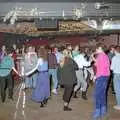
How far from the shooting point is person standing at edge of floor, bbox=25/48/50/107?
1249 centimetres

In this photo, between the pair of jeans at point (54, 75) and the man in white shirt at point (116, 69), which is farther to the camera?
the pair of jeans at point (54, 75)

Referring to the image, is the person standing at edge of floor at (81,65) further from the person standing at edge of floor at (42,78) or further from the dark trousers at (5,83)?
the dark trousers at (5,83)

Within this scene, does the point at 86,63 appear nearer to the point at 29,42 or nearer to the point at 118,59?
the point at 118,59

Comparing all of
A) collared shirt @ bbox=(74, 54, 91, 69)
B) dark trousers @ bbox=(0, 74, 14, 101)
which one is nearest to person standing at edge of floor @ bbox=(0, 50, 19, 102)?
dark trousers @ bbox=(0, 74, 14, 101)

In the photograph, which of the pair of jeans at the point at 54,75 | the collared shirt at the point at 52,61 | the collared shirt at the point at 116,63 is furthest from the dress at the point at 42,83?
the pair of jeans at the point at 54,75

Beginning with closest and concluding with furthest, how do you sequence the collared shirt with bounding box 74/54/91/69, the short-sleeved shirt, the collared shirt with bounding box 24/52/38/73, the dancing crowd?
1. the dancing crowd
2. the short-sleeved shirt
3. the collared shirt with bounding box 24/52/38/73
4. the collared shirt with bounding box 74/54/91/69

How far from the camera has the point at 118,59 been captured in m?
12.1

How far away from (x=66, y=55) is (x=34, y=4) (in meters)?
9.27

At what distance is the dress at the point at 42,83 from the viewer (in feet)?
41.1

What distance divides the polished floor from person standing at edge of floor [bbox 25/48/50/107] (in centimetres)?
30

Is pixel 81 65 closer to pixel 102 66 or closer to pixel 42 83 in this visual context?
Result: pixel 42 83

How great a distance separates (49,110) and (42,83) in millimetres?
805

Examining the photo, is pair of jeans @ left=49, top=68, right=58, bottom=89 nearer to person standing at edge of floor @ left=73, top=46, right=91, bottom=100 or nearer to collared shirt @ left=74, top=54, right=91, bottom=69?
person standing at edge of floor @ left=73, top=46, right=91, bottom=100

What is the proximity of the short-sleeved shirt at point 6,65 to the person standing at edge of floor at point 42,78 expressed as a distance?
83 centimetres
